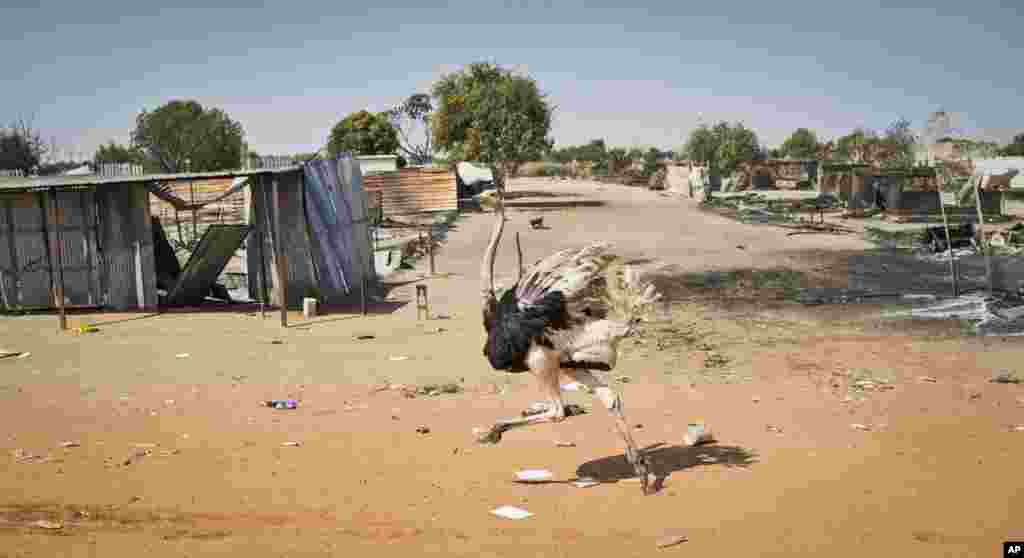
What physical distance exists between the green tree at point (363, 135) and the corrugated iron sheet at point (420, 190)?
21.8 meters

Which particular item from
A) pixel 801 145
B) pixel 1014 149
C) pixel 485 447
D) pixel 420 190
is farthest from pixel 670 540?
pixel 801 145

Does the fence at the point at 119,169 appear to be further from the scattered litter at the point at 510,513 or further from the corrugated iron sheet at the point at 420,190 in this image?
the scattered litter at the point at 510,513

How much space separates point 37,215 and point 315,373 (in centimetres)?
855

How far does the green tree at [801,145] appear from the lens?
266 ft

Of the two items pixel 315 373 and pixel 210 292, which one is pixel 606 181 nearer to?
pixel 210 292

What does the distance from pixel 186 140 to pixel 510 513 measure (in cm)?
5272

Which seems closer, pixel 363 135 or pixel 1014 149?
pixel 1014 149

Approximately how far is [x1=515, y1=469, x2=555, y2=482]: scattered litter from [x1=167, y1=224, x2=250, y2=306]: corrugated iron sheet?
10.0 metres

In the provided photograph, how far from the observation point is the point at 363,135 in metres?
61.0

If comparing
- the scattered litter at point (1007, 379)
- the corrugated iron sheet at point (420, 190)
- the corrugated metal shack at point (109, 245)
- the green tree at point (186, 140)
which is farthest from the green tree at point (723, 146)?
the scattered litter at point (1007, 379)

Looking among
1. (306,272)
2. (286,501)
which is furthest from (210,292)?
(286,501)

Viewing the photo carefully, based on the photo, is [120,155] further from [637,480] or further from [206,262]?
[637,480]

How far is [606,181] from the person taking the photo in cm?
7794

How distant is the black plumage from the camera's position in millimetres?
6168
